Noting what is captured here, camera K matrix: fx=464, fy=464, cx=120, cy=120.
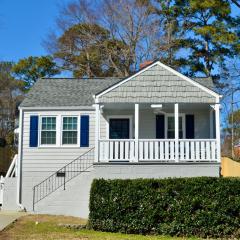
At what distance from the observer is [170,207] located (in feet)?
47.1

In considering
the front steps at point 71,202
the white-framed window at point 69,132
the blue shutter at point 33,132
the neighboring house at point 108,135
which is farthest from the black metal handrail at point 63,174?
the blue shutter at point 33,132

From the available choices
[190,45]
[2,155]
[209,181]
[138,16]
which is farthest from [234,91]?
[209,181]

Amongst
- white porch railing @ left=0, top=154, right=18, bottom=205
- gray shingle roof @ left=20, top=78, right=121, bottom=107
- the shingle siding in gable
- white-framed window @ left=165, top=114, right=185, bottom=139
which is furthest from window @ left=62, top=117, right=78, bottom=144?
white-framed window @ left=165, top=114, right=185, bottom=139

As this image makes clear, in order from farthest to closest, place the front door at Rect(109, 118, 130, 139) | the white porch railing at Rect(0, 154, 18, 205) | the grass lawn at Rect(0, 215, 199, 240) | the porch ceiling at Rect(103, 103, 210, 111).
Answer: the white porch railing at Rect(0, 154, 18, 205) < the front door at Rect(109, 118, 130, 139) < the porch ceiling at Rect(103, 103, 210, 111) < the grass lawn at Rect(0, 215, 199, 240)

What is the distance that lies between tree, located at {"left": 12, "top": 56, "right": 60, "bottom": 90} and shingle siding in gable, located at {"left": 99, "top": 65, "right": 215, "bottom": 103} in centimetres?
2104

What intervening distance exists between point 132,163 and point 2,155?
16.6m

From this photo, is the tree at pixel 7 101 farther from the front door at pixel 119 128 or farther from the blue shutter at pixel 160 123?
the blue shutter at pixel 160 123

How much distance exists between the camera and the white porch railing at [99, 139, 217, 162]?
1798cm

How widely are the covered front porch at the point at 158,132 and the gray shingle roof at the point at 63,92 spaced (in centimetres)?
160

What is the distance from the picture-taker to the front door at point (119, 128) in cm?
2130

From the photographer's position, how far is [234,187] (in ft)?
46.9

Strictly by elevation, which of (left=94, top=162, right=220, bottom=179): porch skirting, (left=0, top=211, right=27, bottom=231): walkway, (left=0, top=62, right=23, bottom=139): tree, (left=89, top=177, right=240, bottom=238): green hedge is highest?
(left=0, top=62, right=23, bottom=139): tree

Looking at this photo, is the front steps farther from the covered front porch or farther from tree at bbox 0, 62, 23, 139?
tree at bbox 0, 62, 23, 139

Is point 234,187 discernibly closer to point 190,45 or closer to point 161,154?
point 161,154
